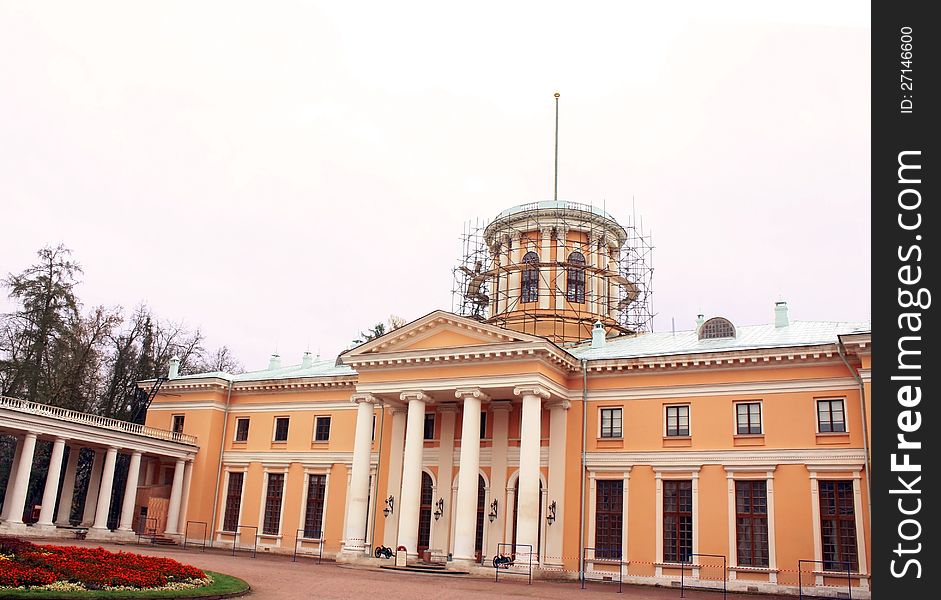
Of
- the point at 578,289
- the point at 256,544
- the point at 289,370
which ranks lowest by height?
the point at 256,544

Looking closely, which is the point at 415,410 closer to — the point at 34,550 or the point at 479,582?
the point at 479,582

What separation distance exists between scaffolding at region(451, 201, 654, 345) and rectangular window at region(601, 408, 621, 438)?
6.38 m

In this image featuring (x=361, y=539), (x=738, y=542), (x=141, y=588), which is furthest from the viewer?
(x=361, y=539)

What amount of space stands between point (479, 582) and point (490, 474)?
7.12m

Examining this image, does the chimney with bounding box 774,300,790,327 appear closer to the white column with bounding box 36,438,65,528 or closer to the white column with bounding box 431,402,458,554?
the white column with bounding box 431,402,458,554

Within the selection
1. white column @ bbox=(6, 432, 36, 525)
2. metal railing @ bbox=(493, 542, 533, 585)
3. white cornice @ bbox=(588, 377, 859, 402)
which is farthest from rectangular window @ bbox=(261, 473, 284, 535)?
white cornice @ bbox=(588, 377, 859, 402)

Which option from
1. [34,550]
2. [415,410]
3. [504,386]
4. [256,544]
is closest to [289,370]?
[256,544]

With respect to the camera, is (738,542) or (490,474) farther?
(490,474)

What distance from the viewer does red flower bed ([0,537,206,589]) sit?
15.4 meters

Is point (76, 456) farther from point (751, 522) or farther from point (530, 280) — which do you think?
point (751, 522)

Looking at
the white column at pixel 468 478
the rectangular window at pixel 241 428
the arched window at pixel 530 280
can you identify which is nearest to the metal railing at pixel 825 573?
the white column at pixel 468 478

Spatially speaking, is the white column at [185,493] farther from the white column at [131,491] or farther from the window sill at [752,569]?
the window sill at [752,569]
